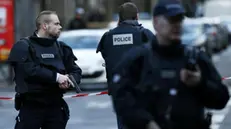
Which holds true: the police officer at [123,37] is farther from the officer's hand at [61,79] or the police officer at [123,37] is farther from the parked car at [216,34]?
the parked car at [216,34]

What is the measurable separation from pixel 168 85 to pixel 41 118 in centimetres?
289

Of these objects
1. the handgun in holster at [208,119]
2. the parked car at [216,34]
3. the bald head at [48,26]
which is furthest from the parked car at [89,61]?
the handgun in holster at [208,119]

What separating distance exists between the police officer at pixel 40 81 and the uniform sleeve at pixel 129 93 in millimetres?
2515

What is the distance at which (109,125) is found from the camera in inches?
494

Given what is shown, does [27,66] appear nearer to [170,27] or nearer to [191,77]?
[170,27]

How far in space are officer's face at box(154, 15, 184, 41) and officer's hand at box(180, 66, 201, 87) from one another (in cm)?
21

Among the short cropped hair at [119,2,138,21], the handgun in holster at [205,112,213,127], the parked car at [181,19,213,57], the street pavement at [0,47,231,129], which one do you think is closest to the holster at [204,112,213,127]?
the handgun in holster at [205,112,213,127]

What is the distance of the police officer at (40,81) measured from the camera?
7.33 meters

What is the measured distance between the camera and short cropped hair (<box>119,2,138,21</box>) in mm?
8531

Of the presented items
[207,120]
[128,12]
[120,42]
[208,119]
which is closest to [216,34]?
[128,12]

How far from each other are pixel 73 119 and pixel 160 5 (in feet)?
28.9

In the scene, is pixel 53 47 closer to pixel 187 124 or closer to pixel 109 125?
pixel 187 124

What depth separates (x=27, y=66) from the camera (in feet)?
24.0

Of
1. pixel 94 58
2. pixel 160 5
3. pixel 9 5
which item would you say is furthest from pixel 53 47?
pixel 9 5
